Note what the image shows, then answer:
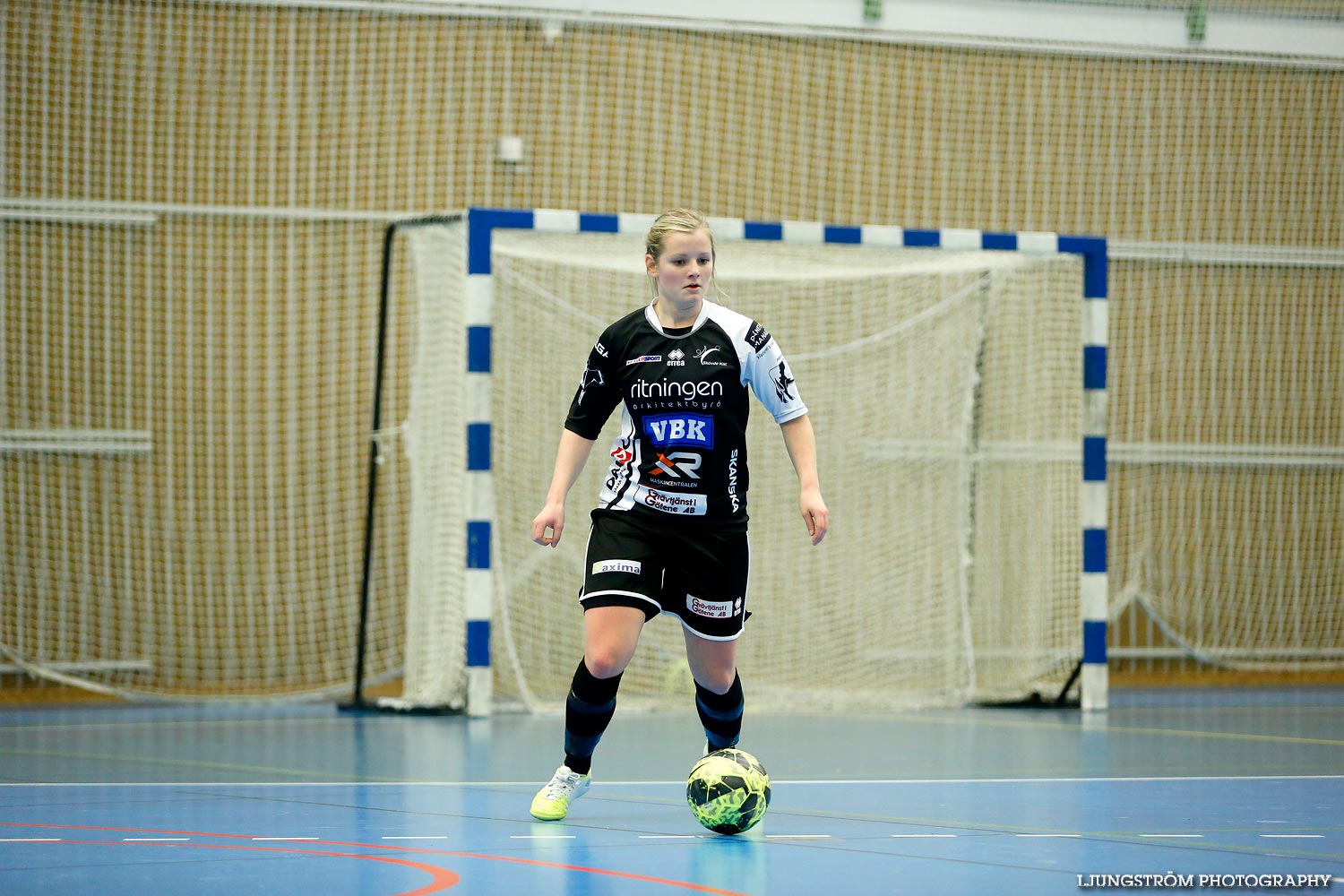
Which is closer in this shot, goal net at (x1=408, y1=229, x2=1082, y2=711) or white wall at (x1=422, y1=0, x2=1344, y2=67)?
goal net at (x1=408, y1=229, x2=1082, y2=711)

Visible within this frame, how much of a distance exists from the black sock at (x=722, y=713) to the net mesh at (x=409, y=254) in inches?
198

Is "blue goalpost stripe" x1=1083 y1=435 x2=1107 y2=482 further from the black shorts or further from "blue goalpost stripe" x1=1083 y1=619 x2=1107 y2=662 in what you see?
the black shorts

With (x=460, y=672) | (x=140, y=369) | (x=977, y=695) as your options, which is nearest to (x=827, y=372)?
(x=977, y=695)

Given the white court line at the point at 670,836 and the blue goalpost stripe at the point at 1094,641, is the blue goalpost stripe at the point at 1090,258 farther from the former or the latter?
the white court line at the point at 670,836

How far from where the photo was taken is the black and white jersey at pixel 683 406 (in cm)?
387

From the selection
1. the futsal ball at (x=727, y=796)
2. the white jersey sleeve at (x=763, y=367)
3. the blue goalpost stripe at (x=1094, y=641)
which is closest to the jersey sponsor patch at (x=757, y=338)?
the white jersey sleeve at (x=763, y=367)

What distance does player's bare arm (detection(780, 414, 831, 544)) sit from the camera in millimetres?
3768

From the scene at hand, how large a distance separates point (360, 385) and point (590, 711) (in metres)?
7.31

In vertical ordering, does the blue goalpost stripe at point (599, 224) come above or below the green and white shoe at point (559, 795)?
above

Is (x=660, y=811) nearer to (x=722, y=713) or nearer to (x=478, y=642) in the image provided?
(x=722, y=713)

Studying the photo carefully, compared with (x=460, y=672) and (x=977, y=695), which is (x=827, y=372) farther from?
(x=460, y=672)

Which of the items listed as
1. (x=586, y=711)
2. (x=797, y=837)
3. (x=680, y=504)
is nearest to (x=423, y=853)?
(x=586, y=711)

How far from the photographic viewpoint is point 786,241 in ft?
26.2

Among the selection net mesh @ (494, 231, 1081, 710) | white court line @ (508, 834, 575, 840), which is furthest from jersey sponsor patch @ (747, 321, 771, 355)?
net mesh @ (494, 231, 1081, 710)
